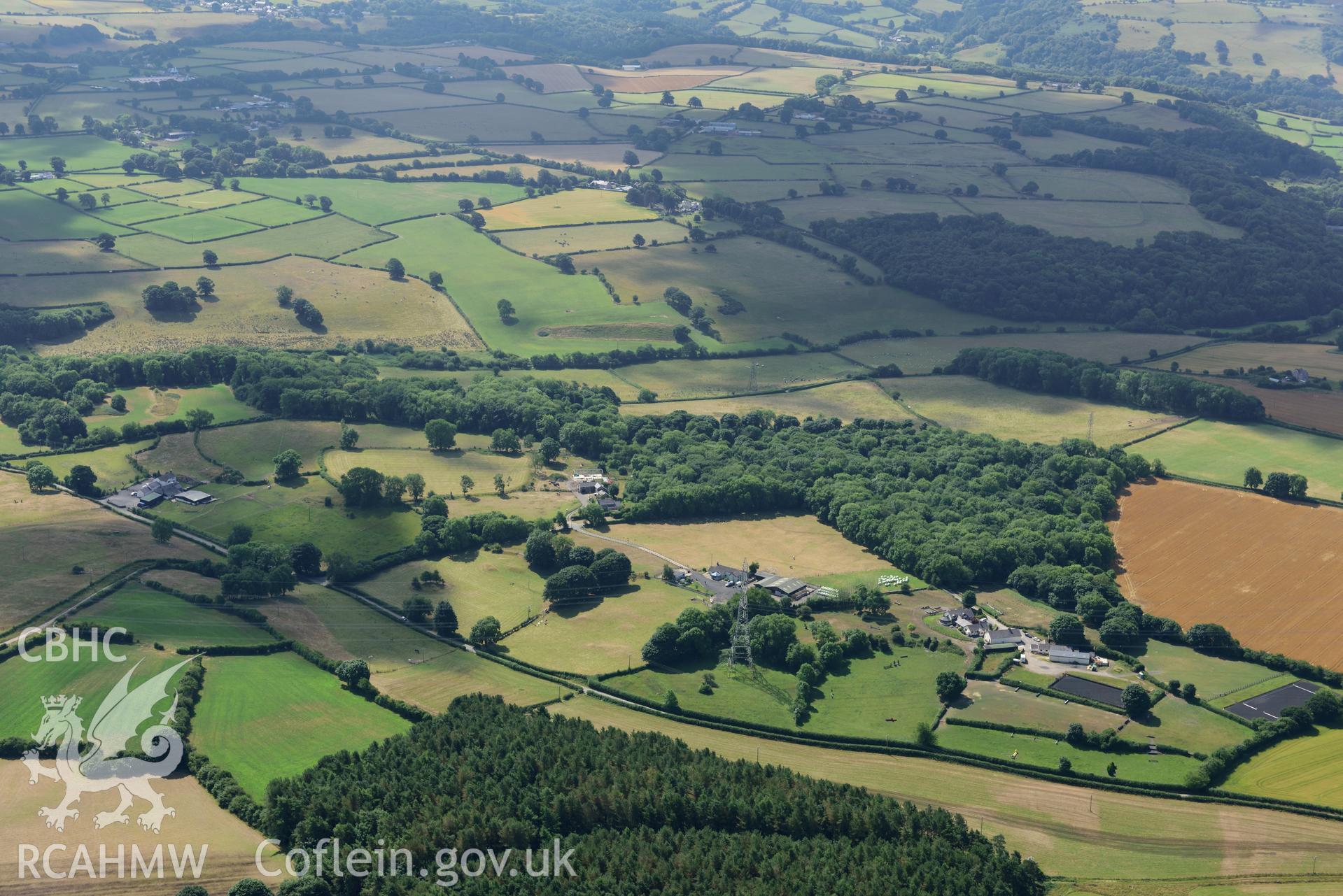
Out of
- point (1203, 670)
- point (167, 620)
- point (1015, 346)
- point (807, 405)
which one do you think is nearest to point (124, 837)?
point (167, 620)

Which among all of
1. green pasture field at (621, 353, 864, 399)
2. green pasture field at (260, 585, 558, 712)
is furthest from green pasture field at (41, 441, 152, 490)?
green pasture field at (621, 353, 864, 399)

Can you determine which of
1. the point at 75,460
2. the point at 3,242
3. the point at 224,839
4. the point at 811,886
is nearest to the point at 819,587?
the point at 811,886

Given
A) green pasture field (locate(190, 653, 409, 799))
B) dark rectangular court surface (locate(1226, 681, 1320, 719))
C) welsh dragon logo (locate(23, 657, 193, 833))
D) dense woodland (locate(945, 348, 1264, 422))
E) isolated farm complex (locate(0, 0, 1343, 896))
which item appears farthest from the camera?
dense woodland (locate(945, 348, 1264, 422))

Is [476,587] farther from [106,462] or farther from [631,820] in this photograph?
[106,462]

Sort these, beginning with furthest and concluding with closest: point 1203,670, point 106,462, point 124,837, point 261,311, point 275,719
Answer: point 261,311, point 106,462, point 1203,670, point 275,719, point 124,837

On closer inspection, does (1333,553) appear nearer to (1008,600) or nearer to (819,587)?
(1008,600)

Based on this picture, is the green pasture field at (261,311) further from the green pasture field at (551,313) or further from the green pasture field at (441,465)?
the green pasture field at (441,465)

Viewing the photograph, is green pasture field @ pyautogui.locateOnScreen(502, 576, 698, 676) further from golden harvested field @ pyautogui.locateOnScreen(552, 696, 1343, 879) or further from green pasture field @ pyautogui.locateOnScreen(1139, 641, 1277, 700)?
green pasture field @ pyautogui.locateOnScreen(1139, 641, 1277, 700)
